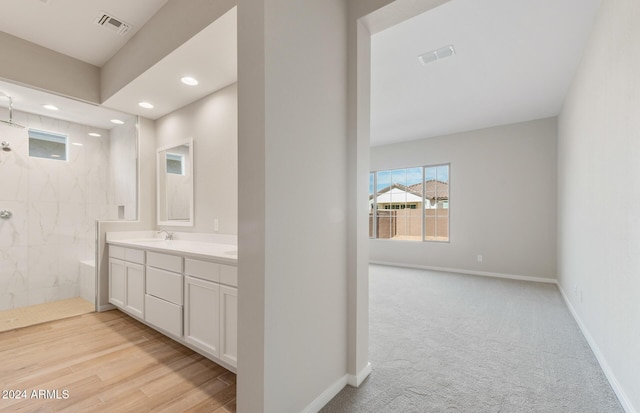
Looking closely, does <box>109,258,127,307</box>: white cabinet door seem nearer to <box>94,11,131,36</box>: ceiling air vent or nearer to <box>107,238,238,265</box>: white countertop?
<box>107,238,238,265</box>: white countertop

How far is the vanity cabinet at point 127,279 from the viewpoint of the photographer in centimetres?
285

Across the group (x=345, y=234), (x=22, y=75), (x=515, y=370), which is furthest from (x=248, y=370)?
(x=22, y=75)

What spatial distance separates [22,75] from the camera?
2.77m

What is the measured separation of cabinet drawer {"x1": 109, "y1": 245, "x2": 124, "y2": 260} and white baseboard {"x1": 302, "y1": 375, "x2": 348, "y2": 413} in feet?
9.00

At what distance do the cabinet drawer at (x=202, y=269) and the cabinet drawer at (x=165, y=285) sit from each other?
16 cm

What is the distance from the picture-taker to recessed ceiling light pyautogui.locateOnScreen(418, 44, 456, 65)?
284 cm

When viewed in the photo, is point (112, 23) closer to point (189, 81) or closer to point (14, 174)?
point (189, 81)

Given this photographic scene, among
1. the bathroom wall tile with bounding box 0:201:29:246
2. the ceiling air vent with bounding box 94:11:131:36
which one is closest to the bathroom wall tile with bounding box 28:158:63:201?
the bathroom wall tile with bounding box 0:201:29:246

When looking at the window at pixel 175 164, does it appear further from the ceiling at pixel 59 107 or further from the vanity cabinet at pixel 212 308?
the vanity cabinet at pixel 212 308

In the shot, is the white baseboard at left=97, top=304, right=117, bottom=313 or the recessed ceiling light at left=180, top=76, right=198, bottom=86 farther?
the white baseboard at left=97, top=304, right=117, bottom=313

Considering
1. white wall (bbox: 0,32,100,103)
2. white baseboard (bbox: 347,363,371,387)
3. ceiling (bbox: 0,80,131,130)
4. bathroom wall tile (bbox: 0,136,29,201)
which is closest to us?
white baseboard (bbox: 347,363,371,387)

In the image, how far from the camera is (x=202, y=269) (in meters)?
2.12

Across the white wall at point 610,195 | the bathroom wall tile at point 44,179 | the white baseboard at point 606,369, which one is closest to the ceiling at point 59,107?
the bathroom wall tile at point 44,179

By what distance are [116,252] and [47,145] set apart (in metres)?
1.64
